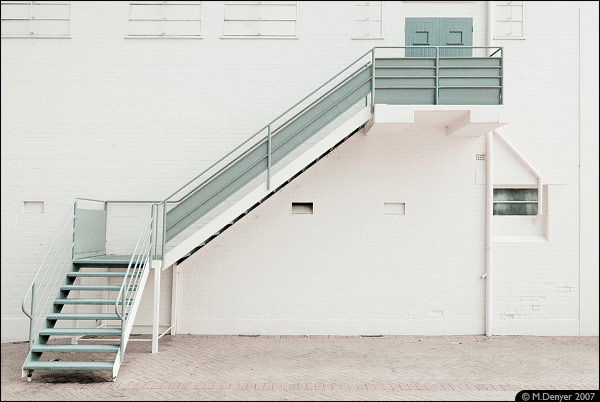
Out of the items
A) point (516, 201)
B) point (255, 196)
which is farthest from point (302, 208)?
point (516, 201)

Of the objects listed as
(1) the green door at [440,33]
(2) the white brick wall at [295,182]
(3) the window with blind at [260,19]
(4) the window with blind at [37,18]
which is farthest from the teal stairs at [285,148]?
(4) the window with blind at [37,18]

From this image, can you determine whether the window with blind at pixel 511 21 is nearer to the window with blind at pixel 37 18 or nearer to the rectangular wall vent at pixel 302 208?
the rectangular wall vent at pixel 302 208

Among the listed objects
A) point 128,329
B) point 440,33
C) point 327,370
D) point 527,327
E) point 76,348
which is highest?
point 440,33

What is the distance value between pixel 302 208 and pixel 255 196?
1739mm

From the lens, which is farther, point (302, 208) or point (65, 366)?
point (302, 208)

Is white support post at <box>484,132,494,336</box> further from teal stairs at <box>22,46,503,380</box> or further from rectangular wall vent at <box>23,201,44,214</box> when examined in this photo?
rectangular wall vent at <box>23,201,44,214</box>

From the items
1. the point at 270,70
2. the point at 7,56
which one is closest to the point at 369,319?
the point at 270,70

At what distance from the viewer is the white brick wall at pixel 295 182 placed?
9609 millimetres

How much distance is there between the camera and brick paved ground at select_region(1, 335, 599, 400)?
6.39 meters

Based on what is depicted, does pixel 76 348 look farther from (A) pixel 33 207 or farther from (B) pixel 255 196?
(A) pixel 33 207

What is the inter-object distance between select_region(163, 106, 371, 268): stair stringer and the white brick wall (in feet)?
4.46

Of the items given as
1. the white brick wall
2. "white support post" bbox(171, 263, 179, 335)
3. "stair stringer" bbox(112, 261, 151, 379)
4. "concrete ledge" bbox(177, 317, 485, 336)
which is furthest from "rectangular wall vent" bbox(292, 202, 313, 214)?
"stair stringer" bbox(112, 261, 151, 379)

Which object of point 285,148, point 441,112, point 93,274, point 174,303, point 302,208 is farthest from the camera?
point 302,208

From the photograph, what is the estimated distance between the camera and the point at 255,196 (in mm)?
8211
